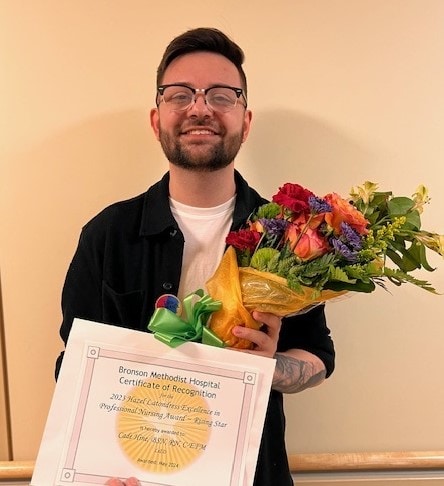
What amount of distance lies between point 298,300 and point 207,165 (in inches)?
15.3

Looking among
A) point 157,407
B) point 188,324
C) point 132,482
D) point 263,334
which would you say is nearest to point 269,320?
point 263,334

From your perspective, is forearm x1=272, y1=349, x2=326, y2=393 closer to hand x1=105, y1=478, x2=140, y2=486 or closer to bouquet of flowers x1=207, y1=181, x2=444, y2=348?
bouquet of flowers x1=207, y1=181, x2=444, y2=348

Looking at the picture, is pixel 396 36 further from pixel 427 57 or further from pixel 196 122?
pixel 196 122

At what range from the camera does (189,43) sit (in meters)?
1.14

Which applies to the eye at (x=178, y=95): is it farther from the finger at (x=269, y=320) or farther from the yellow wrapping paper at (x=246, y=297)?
the finger at (x=269, y=320)

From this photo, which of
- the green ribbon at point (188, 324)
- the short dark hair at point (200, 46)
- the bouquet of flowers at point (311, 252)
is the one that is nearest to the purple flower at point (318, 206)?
the bouquet of flowers at point (311, 252)

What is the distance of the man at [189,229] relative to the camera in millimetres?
1097

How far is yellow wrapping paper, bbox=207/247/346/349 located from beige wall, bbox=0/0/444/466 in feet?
1.63

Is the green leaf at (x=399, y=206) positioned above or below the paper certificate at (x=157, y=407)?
above

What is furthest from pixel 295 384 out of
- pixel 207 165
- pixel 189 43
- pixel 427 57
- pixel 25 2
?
pixel 25 2

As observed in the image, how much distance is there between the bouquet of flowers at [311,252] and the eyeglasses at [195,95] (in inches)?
12.7

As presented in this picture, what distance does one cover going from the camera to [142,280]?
1.10m

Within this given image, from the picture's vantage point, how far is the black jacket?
1103mm

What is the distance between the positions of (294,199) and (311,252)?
0.09m
